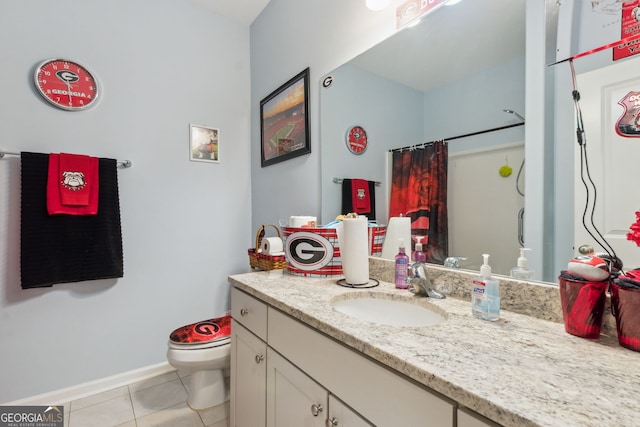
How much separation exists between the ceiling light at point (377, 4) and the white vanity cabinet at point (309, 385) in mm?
1334

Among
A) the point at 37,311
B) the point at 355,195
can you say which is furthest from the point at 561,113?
the point at 37,311

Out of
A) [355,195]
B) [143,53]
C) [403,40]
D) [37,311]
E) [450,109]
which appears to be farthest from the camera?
[143,53]

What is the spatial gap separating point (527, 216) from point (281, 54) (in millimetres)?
1784

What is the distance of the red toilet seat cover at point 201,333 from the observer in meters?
1.52

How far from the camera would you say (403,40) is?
1.21m

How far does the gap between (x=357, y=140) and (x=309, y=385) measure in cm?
108

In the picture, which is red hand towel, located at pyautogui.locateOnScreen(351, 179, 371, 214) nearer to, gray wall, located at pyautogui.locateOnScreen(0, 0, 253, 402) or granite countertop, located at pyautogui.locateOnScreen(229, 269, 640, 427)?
granite countertop, located at pyautogui.locateOnScreen(229, 269, 640, 427)

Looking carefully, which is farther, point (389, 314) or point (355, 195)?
point (355, 195)

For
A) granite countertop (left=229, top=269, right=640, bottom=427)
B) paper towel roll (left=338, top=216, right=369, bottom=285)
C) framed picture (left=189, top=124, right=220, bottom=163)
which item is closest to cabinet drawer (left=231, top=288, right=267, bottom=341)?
granite countertop (left=229, top=269, right=640, bottom=427)

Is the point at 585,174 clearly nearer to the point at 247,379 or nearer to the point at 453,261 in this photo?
the point at 453,261

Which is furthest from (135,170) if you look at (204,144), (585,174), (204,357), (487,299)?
(585,174)

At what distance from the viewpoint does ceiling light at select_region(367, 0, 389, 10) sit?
1.24m

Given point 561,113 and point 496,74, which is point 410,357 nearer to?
point 561,113

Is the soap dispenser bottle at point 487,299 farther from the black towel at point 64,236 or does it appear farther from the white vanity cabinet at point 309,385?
the black towel at point 64,236
